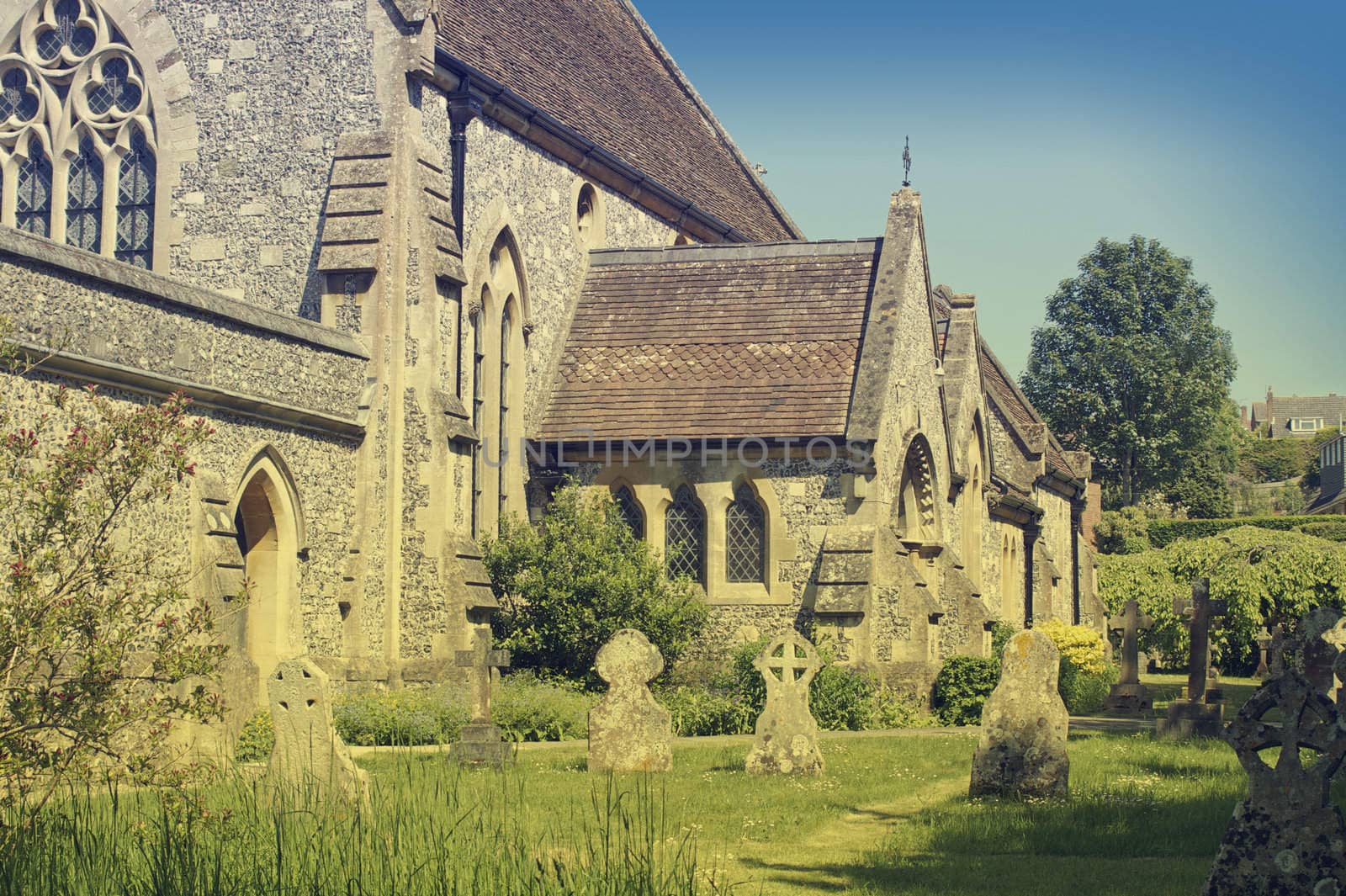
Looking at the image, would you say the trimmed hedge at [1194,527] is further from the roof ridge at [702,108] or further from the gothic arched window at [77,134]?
the gothic arched window at [77,134]

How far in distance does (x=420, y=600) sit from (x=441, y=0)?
8.86 m

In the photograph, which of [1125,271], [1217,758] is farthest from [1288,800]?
[1125,271]

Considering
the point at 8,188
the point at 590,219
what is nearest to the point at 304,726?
the point at 8,188

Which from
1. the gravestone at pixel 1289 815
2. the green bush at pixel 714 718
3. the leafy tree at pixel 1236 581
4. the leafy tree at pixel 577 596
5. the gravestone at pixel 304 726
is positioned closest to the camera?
the gravestone at pixel 1289 815

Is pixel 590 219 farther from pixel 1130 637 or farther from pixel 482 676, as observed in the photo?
pixel 482 676

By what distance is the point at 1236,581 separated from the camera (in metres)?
34.4

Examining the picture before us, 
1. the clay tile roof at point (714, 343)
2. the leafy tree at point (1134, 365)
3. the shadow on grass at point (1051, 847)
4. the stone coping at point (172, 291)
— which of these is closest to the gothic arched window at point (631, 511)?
the clay tile roof at point (714, 343)

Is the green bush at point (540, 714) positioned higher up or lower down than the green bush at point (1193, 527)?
lower down

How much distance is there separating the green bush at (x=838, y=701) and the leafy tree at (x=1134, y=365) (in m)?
42.3

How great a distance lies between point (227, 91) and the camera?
2167cm

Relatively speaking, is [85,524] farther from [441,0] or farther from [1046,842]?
[441,0]

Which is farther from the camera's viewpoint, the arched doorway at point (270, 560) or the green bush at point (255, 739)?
the arched doorway at point (270, 560)

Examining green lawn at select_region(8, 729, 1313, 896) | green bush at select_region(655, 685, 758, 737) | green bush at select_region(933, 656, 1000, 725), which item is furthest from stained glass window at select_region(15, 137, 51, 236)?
green bush at select_region(933, 656, 1000, 725)

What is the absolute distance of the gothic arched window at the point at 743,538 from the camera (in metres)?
23.6
